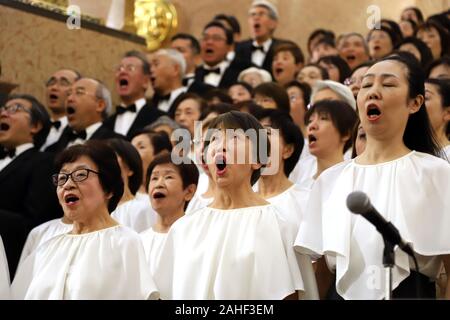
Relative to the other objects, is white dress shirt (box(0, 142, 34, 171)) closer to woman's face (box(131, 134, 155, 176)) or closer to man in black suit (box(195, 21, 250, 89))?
woman's face (box(131, 134, 155, 176))

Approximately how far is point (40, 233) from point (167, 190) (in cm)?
96

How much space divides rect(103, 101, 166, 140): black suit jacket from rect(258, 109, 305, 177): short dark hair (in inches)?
107

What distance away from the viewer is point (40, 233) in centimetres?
614

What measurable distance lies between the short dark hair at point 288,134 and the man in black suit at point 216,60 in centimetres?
400

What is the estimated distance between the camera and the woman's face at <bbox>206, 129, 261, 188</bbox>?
458 centimetres

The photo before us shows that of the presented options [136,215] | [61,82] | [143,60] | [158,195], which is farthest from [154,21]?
[158,195]

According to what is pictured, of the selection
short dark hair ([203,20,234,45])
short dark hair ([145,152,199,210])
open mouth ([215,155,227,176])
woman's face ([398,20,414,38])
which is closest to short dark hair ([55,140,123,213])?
open mouth ([215,155,227,176])

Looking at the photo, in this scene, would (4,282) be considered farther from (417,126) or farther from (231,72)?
(231,72)

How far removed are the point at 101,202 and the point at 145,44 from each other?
658 cm

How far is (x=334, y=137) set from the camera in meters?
6.09

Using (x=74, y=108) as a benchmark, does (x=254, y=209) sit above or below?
below
